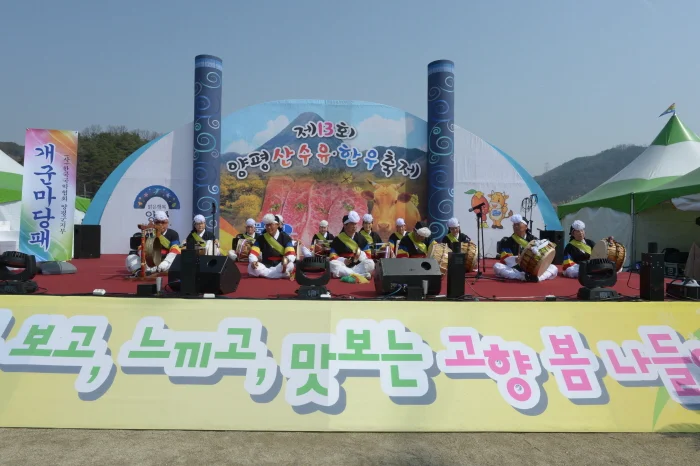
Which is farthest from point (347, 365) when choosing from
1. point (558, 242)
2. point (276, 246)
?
point (558, 242)

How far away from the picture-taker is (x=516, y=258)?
7457mm

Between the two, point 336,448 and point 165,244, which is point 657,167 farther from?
point 336,448

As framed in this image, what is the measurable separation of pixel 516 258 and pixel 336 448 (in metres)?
5.30

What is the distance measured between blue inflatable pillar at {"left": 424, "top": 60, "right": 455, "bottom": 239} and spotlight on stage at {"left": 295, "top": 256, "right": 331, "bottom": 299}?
25.2 ft

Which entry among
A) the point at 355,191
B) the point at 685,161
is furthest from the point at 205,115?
the point at 685,161

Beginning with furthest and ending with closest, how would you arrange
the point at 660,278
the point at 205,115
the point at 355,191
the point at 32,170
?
the point at 355,191 → the point at 205,115 → the point at 32,170 → the point at 660,278

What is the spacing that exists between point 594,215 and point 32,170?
13.6 m

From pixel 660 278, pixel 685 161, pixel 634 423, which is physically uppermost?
pixel 685 161

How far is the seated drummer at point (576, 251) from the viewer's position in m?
7.45

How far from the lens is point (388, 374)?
3.38 m

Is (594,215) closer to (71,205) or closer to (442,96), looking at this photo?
(442,96)

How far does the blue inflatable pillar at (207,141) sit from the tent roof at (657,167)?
10.4 meters

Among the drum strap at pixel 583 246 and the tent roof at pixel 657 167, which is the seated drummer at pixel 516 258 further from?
the tent roof at pixel 657 167

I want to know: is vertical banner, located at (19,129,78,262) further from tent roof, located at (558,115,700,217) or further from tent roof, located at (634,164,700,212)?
tent roof, located at (558,115,700,217)
